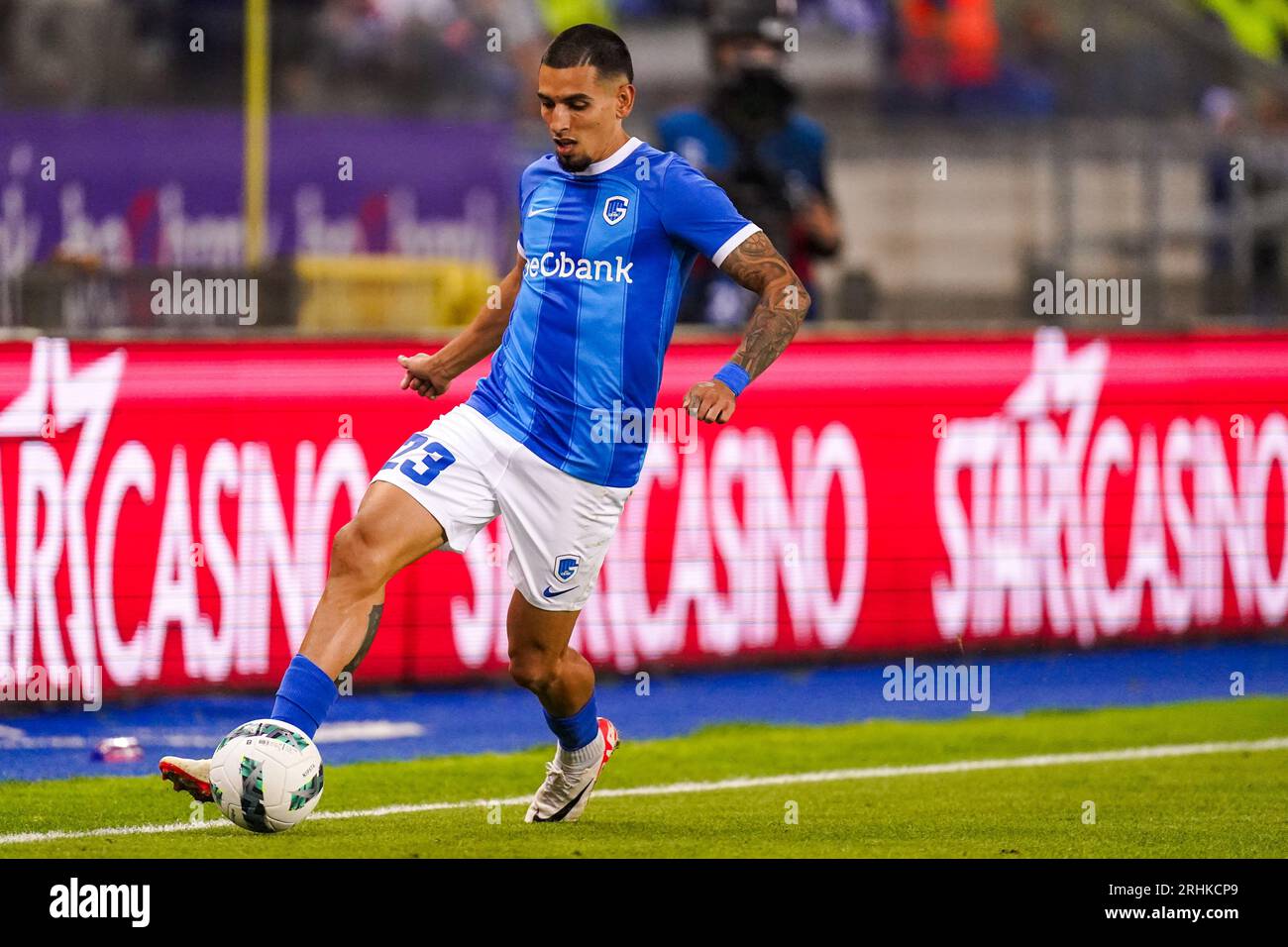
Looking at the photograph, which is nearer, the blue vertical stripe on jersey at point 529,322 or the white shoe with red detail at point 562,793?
the blue vertical stripe on jersey at point 529,322

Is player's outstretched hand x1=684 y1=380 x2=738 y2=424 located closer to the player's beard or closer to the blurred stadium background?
the player's beard

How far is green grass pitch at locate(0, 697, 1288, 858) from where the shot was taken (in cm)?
689

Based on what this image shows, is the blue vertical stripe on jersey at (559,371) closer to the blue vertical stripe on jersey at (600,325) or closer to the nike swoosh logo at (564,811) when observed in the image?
the blue vertical stripe on jersey at (600,325)

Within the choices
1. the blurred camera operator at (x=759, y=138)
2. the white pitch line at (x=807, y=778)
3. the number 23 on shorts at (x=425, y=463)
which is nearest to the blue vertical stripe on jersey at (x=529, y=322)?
the number 23 on shorts at (x=425, y=463)

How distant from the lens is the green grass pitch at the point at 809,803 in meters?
6.89

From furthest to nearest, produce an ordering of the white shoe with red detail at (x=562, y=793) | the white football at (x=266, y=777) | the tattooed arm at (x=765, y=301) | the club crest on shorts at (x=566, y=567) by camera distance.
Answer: the white shoe with red detail at (x=562, y=793), the club crest on shorts at (x=566, y=567), the tattooed arm at (x=765, y=301), the white football at (x=266, y=777)

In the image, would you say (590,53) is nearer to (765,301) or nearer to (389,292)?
(765,301)

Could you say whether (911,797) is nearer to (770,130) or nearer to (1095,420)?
(1095,420)

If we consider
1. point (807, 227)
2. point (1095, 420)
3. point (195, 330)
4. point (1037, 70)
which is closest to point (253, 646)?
point (195, 330)

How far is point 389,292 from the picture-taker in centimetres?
1605

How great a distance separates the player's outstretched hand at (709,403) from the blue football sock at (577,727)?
59.1 inches

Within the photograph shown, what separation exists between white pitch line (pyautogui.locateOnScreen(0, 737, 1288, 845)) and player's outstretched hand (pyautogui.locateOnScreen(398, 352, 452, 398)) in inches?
59.3

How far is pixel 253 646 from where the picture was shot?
1038 centimetres

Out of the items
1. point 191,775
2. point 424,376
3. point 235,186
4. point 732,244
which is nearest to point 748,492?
point 424,376
